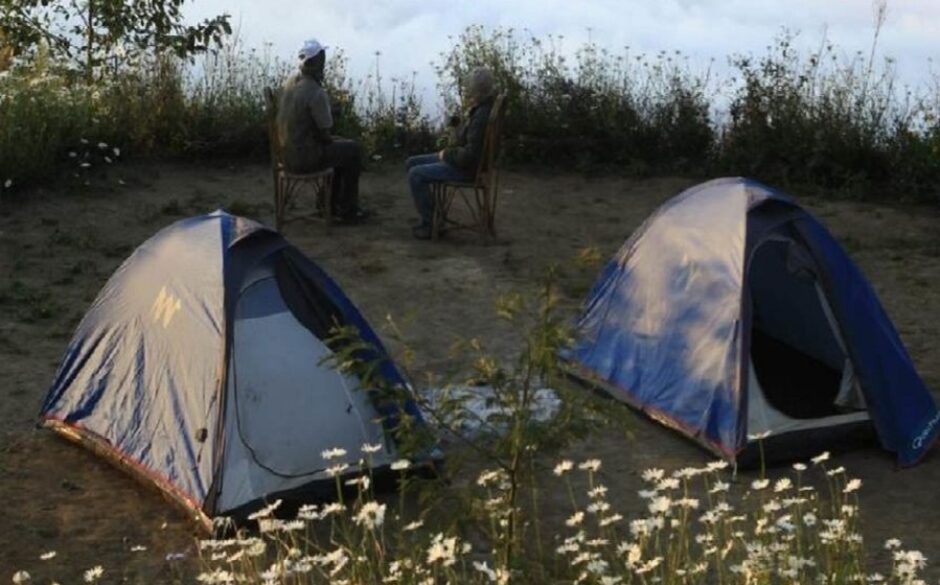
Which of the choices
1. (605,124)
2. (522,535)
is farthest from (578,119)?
(522,535)

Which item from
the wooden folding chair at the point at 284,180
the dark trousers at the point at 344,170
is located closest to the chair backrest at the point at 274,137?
the wooden folding chair at the point at 284,180

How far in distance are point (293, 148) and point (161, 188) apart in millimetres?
2076

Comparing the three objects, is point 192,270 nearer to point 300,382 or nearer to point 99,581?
point 300,382

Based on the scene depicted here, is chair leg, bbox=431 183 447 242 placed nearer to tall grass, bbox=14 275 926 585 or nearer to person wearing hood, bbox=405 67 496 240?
person wearing hood, bbox=405 67 496 240

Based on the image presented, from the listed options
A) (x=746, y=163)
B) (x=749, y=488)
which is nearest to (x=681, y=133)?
(x=746, y=163)

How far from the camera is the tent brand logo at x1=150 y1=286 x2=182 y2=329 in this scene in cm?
819

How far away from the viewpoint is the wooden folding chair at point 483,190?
12466mm

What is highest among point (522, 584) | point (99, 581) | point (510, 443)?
point (510, 443)

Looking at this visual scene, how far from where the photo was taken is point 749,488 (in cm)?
832

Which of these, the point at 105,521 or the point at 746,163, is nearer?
the point at 105,521

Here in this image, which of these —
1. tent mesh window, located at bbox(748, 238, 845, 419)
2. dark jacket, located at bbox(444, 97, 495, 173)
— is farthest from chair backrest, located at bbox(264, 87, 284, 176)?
tent mesh window, located at bbox(748, 238, 845, 419)

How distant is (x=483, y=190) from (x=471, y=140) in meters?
0.50

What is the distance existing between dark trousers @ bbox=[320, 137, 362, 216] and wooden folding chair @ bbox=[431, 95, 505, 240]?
0.71 m

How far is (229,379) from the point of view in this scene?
7.84 m
